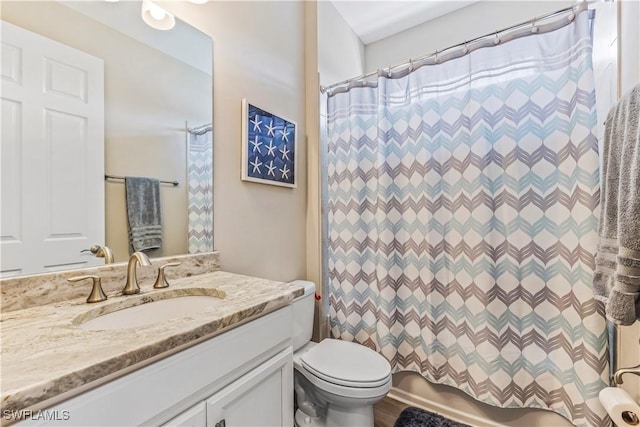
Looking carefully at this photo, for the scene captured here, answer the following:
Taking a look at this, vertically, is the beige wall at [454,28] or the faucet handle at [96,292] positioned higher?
the beige wall at [454,28]

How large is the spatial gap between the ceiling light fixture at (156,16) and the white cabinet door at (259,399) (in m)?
1.31

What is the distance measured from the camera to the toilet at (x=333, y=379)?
3.90 ft

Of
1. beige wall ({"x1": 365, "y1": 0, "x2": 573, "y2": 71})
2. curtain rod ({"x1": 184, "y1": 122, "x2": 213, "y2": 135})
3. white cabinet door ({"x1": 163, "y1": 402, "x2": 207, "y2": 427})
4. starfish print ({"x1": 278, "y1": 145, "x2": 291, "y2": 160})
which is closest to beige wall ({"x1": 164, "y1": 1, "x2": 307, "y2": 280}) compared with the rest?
curtain rod ({"x1": 184, "y1": 122, "x2": 213, "y2": 135})

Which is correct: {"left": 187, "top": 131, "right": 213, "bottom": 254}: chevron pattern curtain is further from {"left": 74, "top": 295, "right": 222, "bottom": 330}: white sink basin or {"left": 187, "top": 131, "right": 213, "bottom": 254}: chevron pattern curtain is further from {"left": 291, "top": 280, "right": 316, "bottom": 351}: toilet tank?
{"left": 291, "top": 280, "right": 316, "bottom": 351}: toilet tank

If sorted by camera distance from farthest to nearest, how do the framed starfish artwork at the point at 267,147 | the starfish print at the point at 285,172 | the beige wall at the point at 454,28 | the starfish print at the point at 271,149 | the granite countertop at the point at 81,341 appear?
the beige wall at the point at 454,28, the starfish print at the point at 285,172, the starfish print at the point at 271,149, the framed starfish artwork at the point at 267,147, the granite countertop at the point at 81,341

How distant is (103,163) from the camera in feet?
3.04

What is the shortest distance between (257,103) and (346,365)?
1.42 metres

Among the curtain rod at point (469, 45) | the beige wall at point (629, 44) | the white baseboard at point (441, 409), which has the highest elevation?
the curtain rod at point (469, 45)

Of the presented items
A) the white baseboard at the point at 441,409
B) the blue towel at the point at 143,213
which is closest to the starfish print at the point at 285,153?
the blue towel at the point at 143,213

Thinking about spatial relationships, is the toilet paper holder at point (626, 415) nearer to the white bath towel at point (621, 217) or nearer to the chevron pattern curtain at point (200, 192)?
the white bath towel at point (621, 217)

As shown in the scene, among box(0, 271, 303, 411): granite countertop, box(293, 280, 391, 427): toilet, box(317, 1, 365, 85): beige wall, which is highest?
box(317, 1, 365, 85): beige wall

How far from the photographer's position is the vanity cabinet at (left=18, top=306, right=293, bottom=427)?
1.62 feet

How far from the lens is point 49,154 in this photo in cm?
81

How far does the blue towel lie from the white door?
0.09 m
